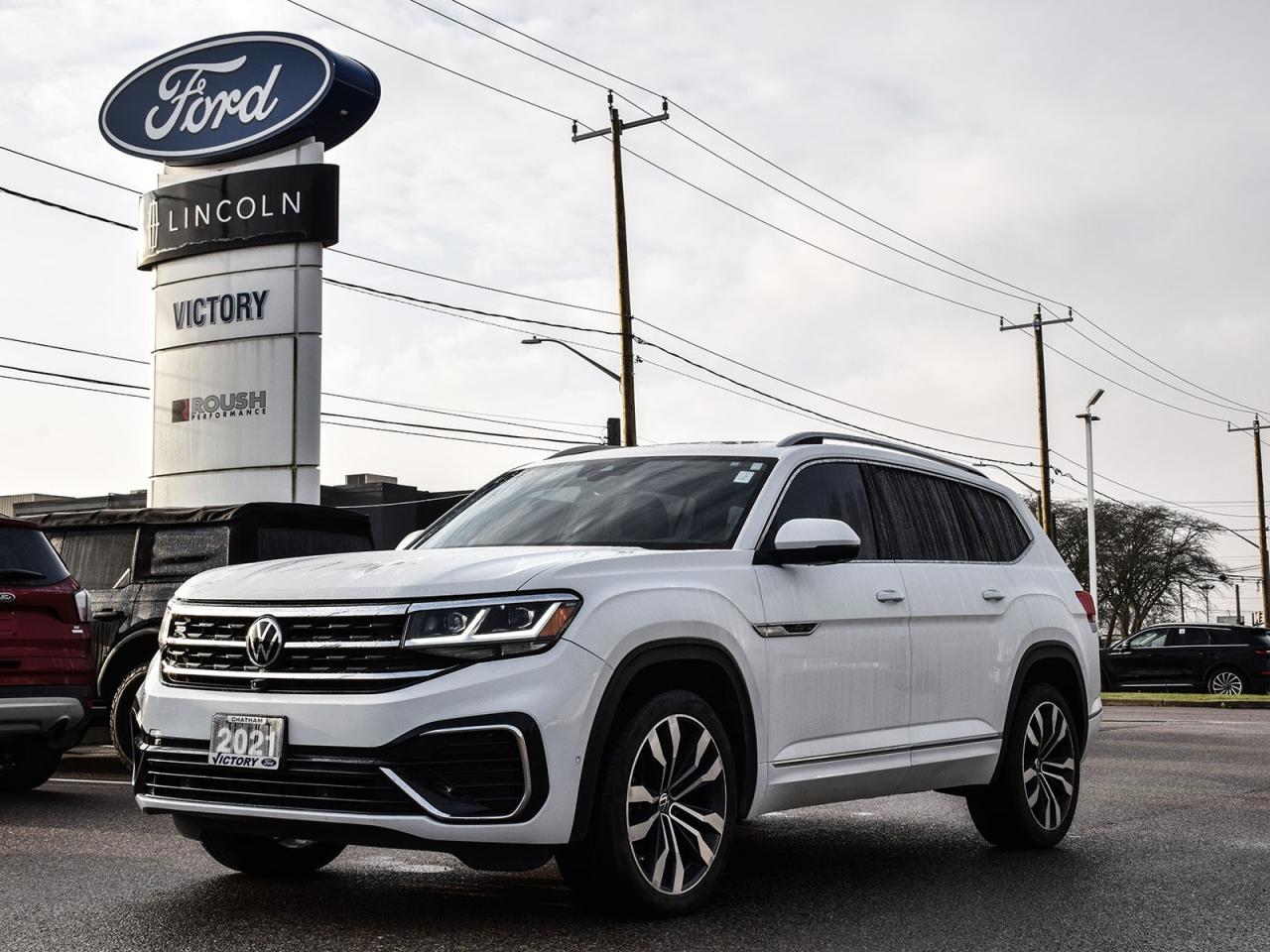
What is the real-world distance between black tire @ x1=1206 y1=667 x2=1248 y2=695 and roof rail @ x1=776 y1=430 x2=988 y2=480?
23164 millimetres

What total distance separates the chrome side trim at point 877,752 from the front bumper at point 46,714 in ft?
17.4

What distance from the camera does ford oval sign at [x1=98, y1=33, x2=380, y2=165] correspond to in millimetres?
22469

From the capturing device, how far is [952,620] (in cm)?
735

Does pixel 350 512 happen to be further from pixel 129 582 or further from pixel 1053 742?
pixel 1053 742

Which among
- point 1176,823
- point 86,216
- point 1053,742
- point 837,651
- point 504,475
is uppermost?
point 86,216

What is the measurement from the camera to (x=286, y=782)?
5.38m

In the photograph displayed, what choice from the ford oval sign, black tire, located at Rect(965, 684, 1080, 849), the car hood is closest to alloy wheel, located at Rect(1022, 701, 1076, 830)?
black tire, located at Rect(965, 684, 1080, 849)

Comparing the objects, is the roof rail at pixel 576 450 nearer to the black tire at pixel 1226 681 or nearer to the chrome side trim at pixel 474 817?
the chrome side trim at pixel 474 817

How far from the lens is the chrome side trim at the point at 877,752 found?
631cm

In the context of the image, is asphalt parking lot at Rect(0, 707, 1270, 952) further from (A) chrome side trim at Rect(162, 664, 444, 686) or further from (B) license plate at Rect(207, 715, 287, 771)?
(A) chrome side trim at Rect(162, 664, 444, 686)

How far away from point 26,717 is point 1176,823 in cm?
678

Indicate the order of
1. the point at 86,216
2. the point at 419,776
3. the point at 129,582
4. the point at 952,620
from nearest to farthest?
the point at 419,776 → the point at 952,620 → the point at 129,582 → the point at 86,216

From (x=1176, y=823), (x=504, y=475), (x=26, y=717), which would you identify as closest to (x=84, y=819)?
(x=26, y=717)

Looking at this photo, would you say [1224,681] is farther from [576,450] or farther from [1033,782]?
[576,450]
